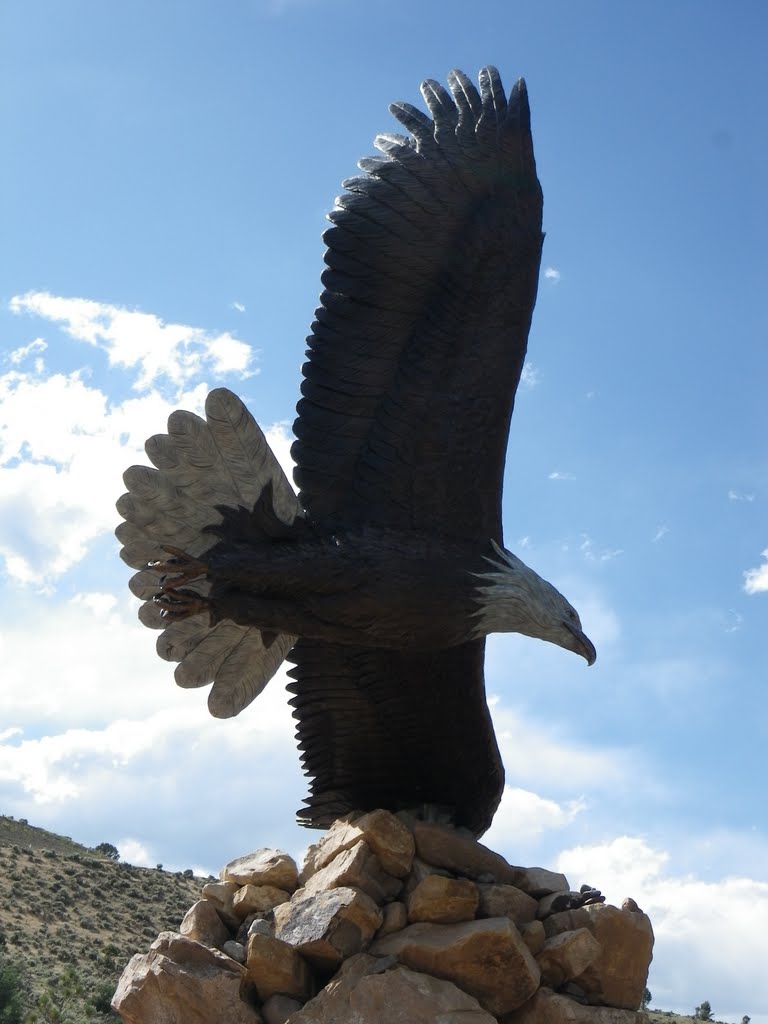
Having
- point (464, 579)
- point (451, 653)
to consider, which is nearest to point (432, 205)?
point (464, 579)

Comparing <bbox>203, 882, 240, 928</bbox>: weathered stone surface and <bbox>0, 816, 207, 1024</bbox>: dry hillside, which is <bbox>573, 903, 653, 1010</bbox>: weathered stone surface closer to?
<bbox>203, 882, 240, 928</bbox>: weathered stone surface

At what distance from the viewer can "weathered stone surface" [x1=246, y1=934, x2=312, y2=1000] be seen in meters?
5.29

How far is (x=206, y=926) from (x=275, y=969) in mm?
558

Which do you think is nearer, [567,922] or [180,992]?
[180,992]

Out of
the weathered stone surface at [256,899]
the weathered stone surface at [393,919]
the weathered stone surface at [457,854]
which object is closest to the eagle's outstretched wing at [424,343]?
A: the weathered stone surface at [457,854]

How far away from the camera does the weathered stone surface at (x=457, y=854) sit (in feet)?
19.2

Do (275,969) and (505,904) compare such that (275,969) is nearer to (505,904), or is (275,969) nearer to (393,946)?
(393,946)

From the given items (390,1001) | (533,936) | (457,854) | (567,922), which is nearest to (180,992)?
(390,1001)

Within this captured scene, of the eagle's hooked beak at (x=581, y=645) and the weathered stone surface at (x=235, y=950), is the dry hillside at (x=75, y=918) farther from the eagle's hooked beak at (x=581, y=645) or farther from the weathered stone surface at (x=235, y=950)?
the eagle's hooked beak at (x=581, y=645)

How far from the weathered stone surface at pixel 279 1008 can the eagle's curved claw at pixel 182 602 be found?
1.81 meters

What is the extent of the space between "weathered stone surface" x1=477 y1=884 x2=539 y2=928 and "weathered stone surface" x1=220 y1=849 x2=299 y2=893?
96 cm

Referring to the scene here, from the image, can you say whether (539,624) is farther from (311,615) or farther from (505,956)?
(505,956)

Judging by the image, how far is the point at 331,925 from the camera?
17.4ft

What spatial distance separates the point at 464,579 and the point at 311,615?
751 millimetres
